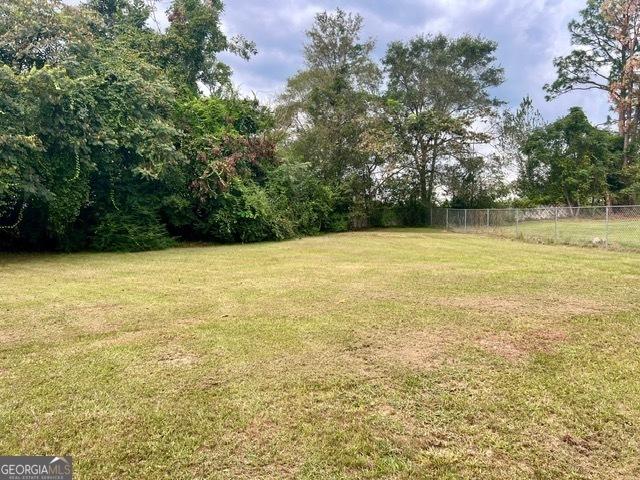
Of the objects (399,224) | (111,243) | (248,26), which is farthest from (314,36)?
(111,243)

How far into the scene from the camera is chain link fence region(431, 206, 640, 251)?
39.1 feet

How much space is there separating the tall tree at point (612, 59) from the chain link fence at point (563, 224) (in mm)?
13086

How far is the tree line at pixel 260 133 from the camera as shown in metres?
9.66

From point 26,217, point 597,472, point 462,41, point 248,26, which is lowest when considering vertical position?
point 597,472

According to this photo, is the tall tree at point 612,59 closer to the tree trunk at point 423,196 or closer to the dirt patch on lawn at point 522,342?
the tree trunk at point 423,196

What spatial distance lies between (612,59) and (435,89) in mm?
15426

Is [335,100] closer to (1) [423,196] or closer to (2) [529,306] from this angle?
(1) [423,196]

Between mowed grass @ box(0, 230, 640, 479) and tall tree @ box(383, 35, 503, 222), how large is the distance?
1859 cm

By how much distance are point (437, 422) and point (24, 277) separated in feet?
24.0

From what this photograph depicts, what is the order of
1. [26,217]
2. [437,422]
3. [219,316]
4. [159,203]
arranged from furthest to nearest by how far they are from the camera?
[159,203] → [26,217] → [219,316] → [437,422]

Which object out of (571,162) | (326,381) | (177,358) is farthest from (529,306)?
(571,162)

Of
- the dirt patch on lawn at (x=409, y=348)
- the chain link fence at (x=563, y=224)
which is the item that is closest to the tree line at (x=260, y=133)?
the chain link fence at (x=563, y=224)

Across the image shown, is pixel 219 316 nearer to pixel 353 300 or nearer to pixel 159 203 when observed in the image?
pixel 353 300

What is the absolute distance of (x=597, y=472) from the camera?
1.93 meters
